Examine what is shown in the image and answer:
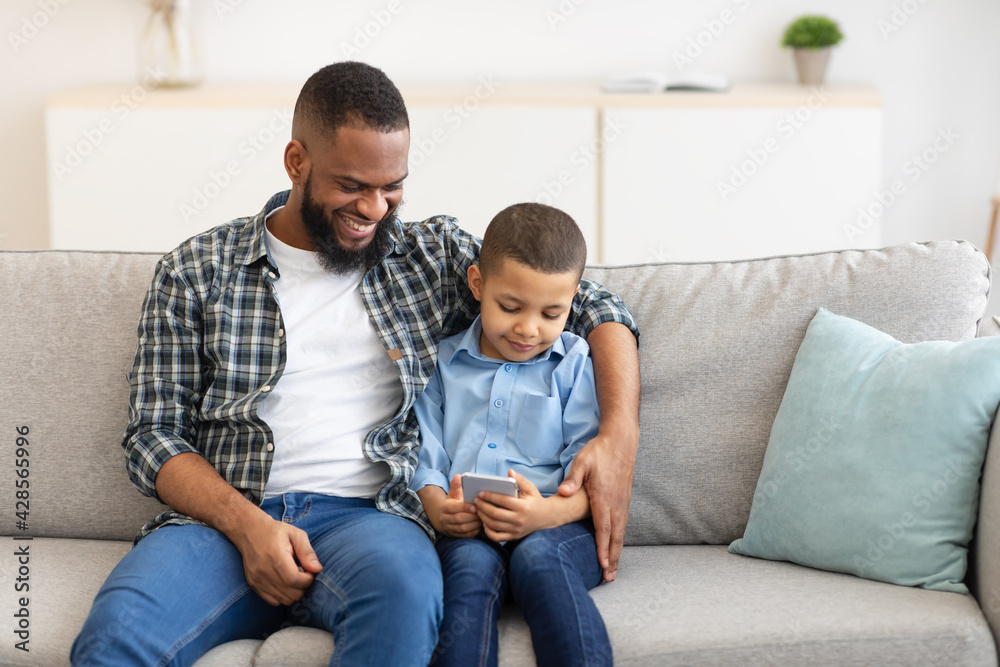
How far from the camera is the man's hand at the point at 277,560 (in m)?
1.38

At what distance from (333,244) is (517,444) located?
0.46 m

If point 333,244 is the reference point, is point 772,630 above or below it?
below

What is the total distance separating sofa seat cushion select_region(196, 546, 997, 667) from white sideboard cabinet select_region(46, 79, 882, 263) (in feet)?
6.71

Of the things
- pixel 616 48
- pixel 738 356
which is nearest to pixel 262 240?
pixel 738 356

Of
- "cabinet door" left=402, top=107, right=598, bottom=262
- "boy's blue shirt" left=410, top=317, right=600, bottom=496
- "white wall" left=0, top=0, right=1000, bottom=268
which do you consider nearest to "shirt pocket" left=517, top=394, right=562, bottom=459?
"boy's blue shirt" left=410, top=317, right=600, bottom=496

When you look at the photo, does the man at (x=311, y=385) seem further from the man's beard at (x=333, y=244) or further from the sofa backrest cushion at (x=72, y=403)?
the sofa backrest cushion at (x=72, y=403)

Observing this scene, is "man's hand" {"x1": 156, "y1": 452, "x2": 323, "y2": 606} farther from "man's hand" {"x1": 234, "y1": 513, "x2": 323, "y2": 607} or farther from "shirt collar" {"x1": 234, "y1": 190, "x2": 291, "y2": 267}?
"shirt collar" {"x1": 234, "y1": 190, "x2": 291, "y2": 267}

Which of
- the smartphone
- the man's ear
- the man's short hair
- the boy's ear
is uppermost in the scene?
the man's short hair

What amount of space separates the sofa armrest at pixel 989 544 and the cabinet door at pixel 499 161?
80.4 inches

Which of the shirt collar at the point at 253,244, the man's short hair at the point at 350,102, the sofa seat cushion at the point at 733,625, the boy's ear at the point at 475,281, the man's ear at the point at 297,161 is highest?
the man's short hair at the point at 350,102

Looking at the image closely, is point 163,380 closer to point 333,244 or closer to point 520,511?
point 333,244

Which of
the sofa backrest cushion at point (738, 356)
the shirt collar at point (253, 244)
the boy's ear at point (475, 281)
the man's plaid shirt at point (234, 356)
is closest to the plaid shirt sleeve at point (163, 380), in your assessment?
the man's plaid shirt at point (234, 356)

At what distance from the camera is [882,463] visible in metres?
1.45

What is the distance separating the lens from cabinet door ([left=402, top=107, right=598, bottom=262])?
3.27m
